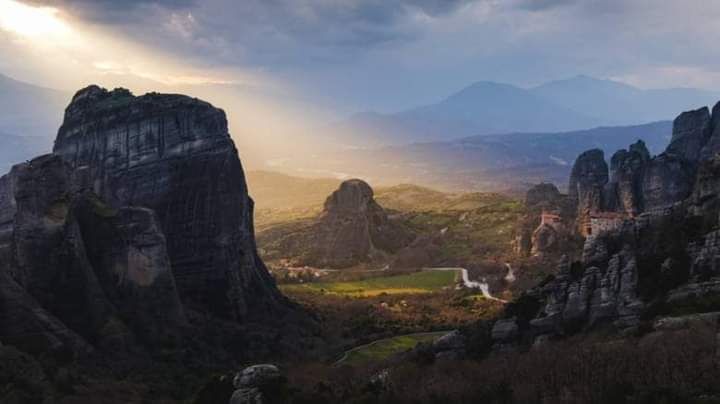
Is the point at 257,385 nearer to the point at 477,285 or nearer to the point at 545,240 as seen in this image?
the point at 477,285

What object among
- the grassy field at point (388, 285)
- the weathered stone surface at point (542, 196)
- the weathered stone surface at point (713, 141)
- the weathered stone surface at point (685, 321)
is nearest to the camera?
the weathered stone surface at point (685, 321)

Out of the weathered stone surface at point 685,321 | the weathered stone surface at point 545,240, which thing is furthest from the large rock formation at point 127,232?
the weathered stone surface at point 545,240

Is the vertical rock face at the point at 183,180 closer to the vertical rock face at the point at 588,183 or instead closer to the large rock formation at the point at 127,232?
the large rock formation at the point at 127,232

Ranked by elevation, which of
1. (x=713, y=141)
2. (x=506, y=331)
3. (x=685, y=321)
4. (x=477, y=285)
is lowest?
(x=477, y=285)

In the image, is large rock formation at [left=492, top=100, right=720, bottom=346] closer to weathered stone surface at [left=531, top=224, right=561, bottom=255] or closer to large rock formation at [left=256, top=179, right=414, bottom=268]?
weathered stone surface at [left=531, top=224, right=561, bottom=255]

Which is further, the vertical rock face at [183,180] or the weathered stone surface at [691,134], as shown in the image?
the weathered stone surface at [691,134]

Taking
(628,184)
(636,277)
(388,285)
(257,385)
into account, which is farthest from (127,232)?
(628,184)
